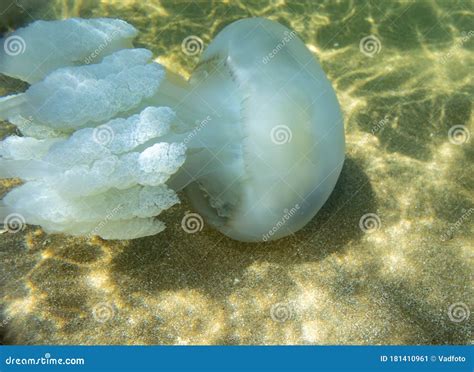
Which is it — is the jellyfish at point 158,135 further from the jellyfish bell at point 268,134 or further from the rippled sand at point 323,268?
the rippled sand at point 323,268

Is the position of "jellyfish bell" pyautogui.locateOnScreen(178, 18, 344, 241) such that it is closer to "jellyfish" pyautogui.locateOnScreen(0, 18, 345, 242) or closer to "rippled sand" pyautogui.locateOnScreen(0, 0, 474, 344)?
"jellyfish" pyautogui.locateOnScreen(0, 18, 345, 242)

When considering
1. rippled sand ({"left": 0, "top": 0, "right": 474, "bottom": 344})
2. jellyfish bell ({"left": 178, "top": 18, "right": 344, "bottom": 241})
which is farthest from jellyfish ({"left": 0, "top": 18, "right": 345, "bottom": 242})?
rippled sand ({"left": 0, "top": 0, "right": 474, "bottom": 344})

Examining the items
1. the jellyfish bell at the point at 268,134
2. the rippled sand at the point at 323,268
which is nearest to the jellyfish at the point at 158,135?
the jellyfish bell at the point at 268,134

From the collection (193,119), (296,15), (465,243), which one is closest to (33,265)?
(193,119)

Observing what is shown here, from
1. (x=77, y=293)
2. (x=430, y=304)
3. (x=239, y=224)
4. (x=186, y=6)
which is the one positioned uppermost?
(x=186, y=6)

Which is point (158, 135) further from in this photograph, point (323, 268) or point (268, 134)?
point (323, 268)

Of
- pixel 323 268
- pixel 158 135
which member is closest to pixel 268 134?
pixel 158 135

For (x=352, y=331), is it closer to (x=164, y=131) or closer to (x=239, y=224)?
(x=239, y=224)
